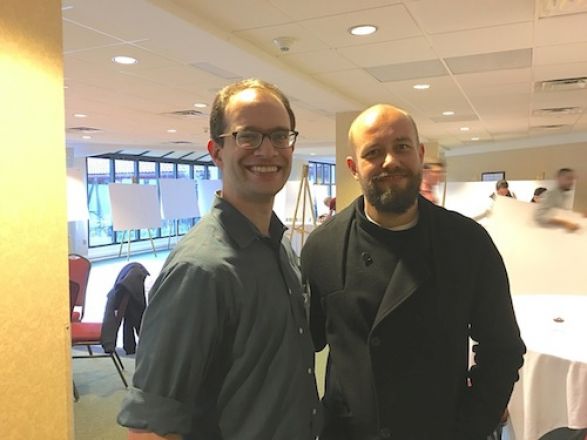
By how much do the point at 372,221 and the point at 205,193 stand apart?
42.7 feet

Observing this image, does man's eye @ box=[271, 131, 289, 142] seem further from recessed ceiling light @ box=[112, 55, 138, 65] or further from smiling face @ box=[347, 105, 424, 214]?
recessed ceiling light @ box=[112, 55, 138, 65]

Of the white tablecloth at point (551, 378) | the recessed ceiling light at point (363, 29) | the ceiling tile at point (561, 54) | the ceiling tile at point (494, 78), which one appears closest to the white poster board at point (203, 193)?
the ceiling tile at point (494, 78)

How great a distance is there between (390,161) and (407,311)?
39 cm

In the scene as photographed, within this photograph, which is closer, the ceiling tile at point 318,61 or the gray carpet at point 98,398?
the gray carpet at point 98,398

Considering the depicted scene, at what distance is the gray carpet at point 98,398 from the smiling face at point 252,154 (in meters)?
2.25

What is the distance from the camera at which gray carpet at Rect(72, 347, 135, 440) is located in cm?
323

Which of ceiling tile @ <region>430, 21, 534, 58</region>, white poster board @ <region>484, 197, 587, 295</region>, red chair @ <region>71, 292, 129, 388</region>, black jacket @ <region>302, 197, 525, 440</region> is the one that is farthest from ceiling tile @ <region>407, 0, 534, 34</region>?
red chair @ <region>71, 292, 129, 388</region>

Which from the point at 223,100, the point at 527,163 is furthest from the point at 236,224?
the point at 527,163

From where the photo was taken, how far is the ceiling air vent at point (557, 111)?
7.47 m

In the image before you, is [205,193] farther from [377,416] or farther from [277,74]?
[377,416]

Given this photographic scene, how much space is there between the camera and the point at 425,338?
129cm

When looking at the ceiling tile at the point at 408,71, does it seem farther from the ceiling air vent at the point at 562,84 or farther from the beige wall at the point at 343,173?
the beige wall at the point at 343,173

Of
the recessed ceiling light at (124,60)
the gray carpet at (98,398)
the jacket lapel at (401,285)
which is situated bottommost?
the gray carpet at (98,398)

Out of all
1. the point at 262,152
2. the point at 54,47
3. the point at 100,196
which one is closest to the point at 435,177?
the point at 54,47
